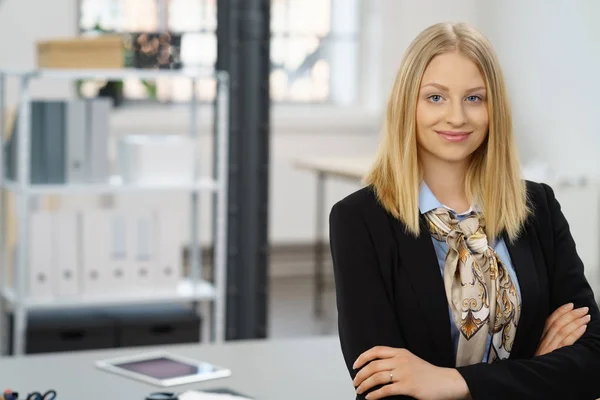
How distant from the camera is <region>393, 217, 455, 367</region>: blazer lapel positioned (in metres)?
1.80

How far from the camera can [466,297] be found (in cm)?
181

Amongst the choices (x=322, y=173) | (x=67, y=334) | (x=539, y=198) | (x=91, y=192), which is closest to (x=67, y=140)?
(x=91, y=192)

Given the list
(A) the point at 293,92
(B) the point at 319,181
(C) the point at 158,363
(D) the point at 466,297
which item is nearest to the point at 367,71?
(A) the point at 293,92

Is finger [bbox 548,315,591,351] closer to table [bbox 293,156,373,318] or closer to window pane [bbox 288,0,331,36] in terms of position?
table [bbox 293,156,373,318]

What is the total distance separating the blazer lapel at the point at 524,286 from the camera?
187 centimetres

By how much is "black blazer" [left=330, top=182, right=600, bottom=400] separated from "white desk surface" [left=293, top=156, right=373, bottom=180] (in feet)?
12.2

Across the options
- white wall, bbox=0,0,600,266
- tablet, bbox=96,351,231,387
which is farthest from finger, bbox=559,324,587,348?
white wall, bbox=0,0,600,266

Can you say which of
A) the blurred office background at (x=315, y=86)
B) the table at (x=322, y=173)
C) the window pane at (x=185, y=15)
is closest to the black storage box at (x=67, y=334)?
the table at (x=322, y=173)

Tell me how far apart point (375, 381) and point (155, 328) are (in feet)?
8.93

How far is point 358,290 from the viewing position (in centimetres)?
182

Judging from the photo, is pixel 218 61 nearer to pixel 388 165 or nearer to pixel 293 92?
pixel 388 165

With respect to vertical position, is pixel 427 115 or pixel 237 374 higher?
pixel 427 115

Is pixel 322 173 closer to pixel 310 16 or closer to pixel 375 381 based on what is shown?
pixel 310 16

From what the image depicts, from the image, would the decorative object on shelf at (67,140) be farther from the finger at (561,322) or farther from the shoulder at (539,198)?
the finger at (561,322)
